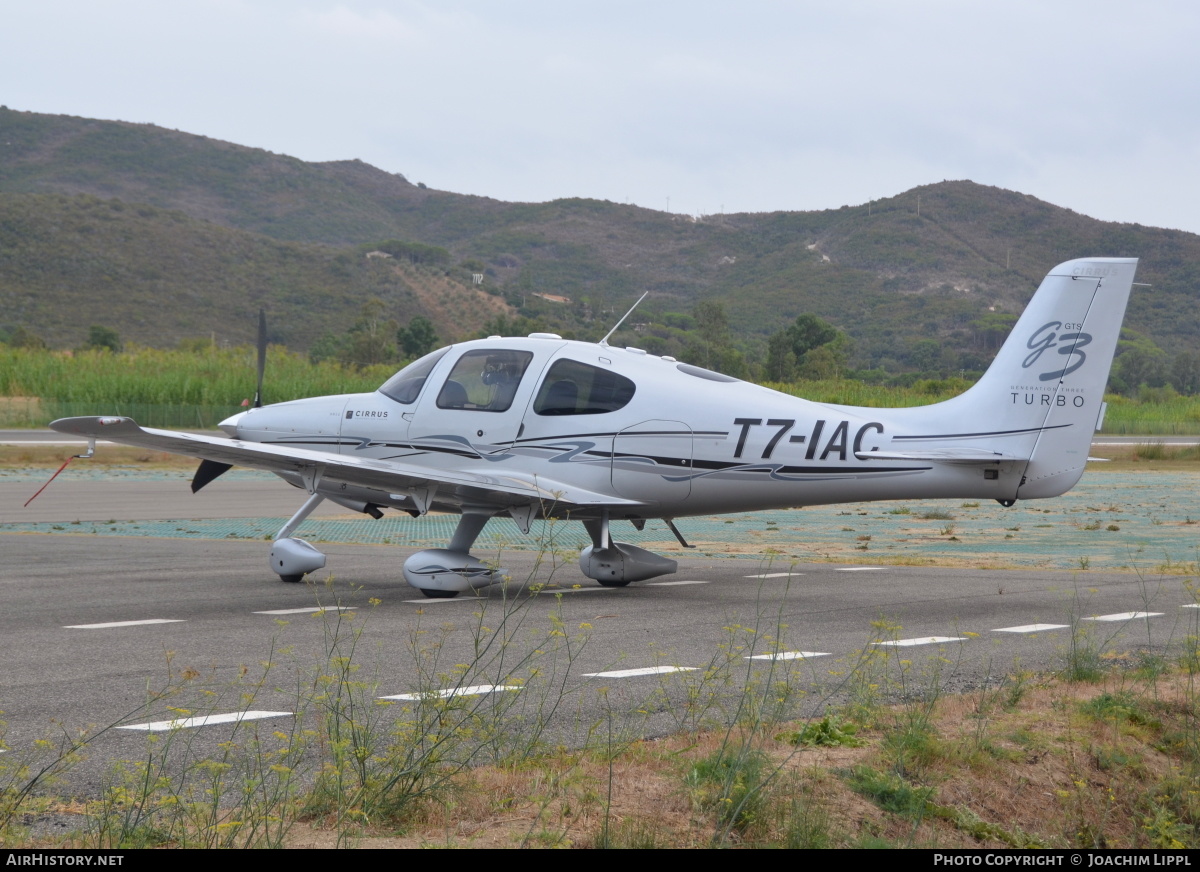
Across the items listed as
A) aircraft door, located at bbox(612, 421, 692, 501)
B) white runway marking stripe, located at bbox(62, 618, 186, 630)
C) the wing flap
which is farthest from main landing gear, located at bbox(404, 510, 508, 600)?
white runway marking stripe, located at bbox(62, 618, 186, 630)

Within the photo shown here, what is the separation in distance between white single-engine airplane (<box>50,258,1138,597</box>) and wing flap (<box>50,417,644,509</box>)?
0.08 feet

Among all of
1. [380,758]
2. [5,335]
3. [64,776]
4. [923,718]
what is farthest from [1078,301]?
[5,335]

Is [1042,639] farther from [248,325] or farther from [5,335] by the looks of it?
[248,325]

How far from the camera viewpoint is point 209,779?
5215 millimetres

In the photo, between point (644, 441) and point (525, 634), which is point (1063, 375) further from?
point (525, 634)

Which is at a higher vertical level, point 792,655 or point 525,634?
point 792,655

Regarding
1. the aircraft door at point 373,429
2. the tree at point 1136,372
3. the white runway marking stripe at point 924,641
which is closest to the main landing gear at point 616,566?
the aircraft door at point 373,429

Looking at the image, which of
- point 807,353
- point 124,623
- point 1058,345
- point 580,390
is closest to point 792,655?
point 580,390

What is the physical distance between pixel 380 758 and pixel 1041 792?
3.17 meters

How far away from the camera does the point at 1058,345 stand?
11750 millimetres

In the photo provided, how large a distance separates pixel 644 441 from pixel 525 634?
331 centimetres

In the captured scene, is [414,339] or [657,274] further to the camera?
[657,274]

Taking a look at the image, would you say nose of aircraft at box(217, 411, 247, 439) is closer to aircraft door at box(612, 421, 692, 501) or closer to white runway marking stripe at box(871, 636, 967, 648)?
aircraft door at box(612, 421, 692, 501)

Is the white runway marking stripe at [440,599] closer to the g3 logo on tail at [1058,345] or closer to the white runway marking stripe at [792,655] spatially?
the white runway marking stripe at [792,655]
